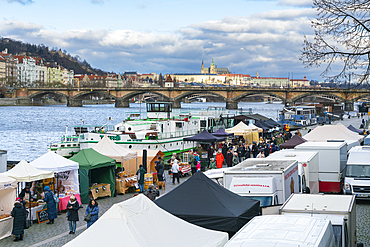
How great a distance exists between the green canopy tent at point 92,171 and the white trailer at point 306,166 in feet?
20.3

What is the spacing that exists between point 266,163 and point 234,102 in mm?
108916

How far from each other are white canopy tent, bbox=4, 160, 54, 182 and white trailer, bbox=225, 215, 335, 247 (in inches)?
351

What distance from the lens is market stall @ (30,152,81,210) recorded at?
1530 centimetres

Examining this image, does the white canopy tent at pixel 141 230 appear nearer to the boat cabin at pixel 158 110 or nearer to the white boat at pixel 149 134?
the white boat at pixel 149 134

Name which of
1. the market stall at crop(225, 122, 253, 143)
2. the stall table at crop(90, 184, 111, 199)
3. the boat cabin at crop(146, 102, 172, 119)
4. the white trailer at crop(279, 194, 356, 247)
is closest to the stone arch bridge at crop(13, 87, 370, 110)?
the market stall at crop(225, 122, 253, 143)

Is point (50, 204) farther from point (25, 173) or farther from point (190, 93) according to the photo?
point (190, 93)

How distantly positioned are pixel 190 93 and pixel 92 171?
10698 cm

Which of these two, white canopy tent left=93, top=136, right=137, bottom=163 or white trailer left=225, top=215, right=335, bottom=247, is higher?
white trailer left=225, top=215, right=335, bottom=247

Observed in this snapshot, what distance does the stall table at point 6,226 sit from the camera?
1228 centimetres

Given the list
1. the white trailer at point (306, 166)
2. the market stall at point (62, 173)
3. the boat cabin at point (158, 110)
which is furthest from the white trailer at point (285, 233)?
the boat cabin at point (158, 110)

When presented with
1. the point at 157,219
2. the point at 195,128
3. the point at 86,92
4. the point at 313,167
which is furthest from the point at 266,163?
the point at 86,92

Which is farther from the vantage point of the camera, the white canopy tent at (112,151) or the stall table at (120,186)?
the white canopy tent at (112,151)

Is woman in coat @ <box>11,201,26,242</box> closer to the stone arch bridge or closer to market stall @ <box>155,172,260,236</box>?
market stall @ <box>155,172,260,236</box>

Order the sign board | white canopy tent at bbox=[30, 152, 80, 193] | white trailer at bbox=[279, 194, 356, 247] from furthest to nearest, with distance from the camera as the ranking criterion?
white canopy tent at bbox=[30, 152, 80, 193] → the sign board → white trailer at bbox=[279, 194, 356, 247]
